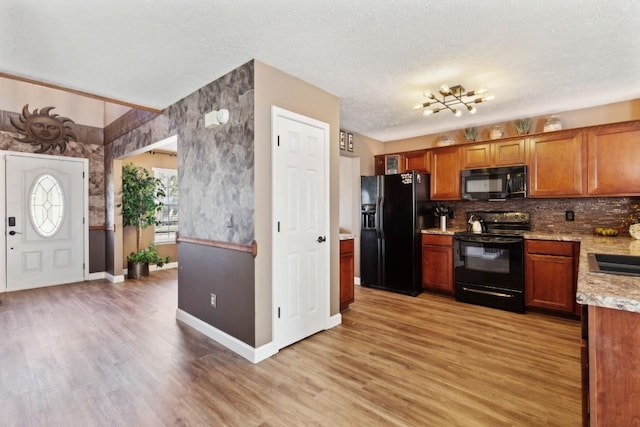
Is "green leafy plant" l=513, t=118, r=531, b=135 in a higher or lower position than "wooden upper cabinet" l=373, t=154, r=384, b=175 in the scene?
higher

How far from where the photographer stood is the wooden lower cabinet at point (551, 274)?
341 centimetres

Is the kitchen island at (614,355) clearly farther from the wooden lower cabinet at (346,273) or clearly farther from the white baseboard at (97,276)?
the white baseboard at (97,276)

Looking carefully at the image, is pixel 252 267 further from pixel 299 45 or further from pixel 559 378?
pixel 559 378

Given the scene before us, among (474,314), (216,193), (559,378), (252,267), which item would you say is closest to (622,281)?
(559,378)

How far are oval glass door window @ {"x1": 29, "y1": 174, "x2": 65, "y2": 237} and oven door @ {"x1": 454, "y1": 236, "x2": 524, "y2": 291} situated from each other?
20.3 feet

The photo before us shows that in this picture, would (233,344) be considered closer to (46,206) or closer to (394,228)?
(394,228)

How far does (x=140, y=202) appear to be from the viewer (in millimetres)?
5637

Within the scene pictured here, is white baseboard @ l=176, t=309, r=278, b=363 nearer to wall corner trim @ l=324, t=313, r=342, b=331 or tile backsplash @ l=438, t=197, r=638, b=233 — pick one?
wall corner trim @ l=324, t=313, r=342, b=331

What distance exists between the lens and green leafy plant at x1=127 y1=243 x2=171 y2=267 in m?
Result: 5.61

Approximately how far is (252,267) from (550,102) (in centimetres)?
387

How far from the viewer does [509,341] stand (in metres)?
2.93

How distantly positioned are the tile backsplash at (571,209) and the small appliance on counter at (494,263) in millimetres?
114

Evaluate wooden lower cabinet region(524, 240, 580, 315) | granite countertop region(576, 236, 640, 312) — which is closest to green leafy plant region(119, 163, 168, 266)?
wooden lower cabinet region(524, 240, 580, 315)

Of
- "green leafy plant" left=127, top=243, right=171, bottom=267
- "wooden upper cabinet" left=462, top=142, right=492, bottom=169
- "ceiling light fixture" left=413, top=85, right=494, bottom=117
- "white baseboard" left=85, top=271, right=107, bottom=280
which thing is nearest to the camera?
"ceiling light fixture" left=413, top=85, right=494, bottom=117
